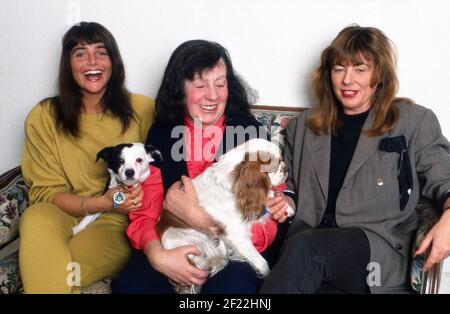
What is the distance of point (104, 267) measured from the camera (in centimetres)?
208

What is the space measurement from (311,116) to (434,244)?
81 cm

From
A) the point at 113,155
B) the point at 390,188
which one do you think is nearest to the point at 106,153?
the point at 113,155

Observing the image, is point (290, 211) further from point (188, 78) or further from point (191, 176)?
point (188, 78)

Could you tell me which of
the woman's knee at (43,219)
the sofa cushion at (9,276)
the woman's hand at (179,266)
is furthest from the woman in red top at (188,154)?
the sofa cushion at (9,276)

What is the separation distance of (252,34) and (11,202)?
62.3 inches

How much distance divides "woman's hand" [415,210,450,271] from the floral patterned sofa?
4cm

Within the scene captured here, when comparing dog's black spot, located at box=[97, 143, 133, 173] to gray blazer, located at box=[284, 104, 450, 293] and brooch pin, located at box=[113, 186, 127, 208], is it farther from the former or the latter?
gray blazer, located at box=[284, 104, 450, 293]

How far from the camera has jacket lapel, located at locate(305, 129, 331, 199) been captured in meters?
2.09

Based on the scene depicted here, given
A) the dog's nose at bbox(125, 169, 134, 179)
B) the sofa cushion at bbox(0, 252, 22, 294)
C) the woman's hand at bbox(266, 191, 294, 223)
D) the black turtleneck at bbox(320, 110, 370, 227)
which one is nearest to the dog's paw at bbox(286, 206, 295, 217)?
the woman's hand at bbox(266, 191, 294, 223)

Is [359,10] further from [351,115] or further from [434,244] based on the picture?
[434,244]

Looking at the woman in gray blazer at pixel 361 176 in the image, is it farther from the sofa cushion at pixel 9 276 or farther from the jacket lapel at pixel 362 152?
the sofa cushion at pixel 9 276

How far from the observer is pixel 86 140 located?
2320mm

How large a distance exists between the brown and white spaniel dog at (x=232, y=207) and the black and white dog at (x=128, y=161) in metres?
0.25
